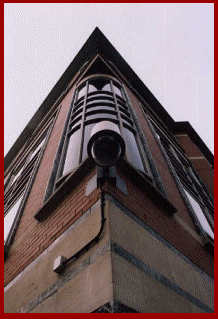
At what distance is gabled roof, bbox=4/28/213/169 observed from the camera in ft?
29.8

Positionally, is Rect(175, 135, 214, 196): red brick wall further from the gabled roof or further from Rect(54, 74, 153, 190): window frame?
Rect(54, 74, 153, 190): window frame

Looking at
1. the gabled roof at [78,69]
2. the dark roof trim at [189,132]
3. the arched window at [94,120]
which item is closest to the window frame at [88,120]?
the arched window at [94,120]

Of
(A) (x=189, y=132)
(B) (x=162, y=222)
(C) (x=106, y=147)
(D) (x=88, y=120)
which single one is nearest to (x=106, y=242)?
(C) (x=106, y=147)

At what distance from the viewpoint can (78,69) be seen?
9445mm

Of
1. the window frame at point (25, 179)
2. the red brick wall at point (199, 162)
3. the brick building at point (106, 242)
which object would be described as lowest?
the brick building at point (106, 242)

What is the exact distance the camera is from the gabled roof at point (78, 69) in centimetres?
910

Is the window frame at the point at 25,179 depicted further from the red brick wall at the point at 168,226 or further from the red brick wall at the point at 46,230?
the red brick wall at the point at 168,226

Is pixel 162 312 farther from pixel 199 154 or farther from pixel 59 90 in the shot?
pixel 199 154


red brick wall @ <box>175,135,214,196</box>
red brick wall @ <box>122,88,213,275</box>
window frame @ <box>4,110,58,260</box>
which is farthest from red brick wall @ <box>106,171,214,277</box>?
red brick wall @ <box>175,135,214,196</box>

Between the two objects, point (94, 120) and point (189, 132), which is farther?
point (189, 132)

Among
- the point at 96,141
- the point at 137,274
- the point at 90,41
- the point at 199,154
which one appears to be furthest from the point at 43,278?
the point at 199,154

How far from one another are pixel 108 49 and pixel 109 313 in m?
8.68

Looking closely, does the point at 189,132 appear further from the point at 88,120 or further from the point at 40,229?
the point at 40,229

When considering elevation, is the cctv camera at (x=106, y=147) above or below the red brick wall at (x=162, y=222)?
above
